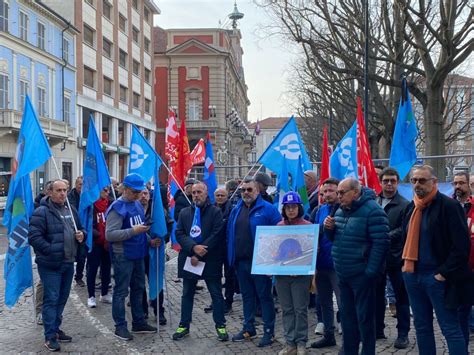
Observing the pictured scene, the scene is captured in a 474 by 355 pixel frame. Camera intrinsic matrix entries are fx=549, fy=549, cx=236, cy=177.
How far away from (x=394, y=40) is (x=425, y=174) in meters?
13.3

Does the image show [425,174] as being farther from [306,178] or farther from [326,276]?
[306,178]

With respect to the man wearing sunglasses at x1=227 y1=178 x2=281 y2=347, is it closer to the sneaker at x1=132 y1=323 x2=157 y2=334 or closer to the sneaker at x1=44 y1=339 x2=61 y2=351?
the sneaker at x1=132 y1=323 x2=157 y2=334

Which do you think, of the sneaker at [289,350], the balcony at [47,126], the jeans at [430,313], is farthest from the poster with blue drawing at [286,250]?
the balcony at [47,126]

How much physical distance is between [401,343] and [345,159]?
134 inches

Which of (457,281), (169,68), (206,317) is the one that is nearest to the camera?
(457,281)

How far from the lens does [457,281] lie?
15.5ft

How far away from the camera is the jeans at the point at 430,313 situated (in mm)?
4754

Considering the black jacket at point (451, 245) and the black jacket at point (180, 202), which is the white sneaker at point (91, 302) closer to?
the black jacket at point (180, 202)

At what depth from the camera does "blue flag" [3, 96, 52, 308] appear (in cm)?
708

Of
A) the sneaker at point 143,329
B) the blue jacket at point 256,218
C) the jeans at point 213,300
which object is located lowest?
the sneaker at point 143,329

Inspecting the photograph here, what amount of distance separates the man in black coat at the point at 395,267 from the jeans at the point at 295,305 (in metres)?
0.85

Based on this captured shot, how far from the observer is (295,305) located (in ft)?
19.8

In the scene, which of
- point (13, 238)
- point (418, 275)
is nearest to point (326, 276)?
point (418, 275)

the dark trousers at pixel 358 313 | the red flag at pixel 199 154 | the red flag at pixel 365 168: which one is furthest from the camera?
the red flag at pixel 199 154
